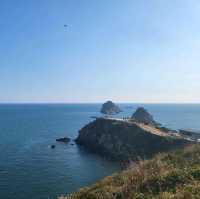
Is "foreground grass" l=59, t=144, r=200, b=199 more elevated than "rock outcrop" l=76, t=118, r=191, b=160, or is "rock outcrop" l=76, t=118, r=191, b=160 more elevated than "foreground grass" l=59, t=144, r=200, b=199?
"foreground grass" l=59, t=144, r=200, b=199

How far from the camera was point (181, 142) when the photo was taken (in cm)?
6969

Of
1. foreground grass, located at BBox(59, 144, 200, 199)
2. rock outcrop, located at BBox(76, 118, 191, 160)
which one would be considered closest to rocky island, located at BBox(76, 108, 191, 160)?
rock outcrop, located at BBox(76, 118, 191, 160)

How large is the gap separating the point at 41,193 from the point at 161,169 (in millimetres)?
30238

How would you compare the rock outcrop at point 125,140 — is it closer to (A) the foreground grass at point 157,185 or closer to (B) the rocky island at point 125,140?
(B) the rocky island at point 125,140

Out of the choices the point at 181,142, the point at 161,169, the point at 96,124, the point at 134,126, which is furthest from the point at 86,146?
the point at 161,169

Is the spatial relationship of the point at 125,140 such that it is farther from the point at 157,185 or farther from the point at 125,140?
the point at 157,185

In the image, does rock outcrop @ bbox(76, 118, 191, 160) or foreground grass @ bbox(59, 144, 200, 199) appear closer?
foreground grass @ bbox(59, 144, 200, 199)

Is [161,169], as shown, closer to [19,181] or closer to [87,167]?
[19,181]

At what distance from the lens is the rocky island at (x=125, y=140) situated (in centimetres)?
7188

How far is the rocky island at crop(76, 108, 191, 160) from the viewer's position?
71.9 m

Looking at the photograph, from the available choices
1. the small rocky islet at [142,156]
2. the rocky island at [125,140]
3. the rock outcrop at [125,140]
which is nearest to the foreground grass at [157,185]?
the small rocky islet at [142,156]

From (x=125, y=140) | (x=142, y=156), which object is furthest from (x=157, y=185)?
(x=125, y=140)

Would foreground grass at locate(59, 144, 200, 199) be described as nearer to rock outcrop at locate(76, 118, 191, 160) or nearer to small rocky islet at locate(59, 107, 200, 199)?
small rocky islet at locate(59, 107, 200, 199)

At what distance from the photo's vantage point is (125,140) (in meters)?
79.8
